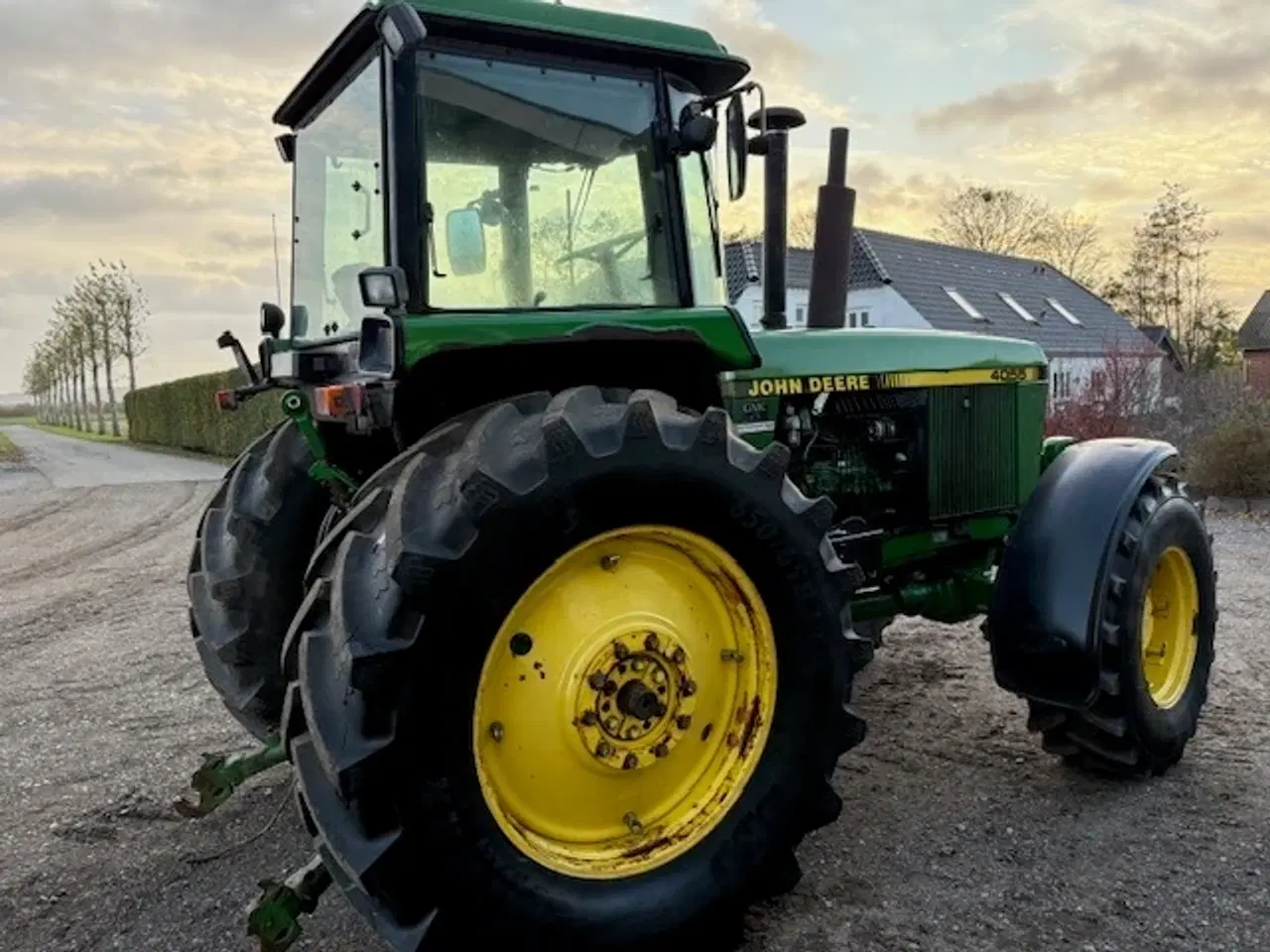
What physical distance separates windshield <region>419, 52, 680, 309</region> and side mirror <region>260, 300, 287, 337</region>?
3.55ft

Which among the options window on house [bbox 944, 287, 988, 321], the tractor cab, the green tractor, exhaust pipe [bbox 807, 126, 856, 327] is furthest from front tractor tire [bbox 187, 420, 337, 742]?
window on house [bbox 944, 287, 988, 321]

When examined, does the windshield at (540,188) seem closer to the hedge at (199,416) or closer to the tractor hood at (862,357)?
the tractor hood at (862,357)

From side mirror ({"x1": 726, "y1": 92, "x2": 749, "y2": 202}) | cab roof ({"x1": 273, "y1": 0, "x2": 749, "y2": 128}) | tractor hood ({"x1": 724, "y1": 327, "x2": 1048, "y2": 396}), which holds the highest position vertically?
cab roof ({"x1": 273, "y1": 0, "x2": 749, "y2": 128})

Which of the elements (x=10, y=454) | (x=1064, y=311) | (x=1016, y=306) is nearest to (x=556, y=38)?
(x=1016, y=306)

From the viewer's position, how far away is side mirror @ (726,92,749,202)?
3121 mm

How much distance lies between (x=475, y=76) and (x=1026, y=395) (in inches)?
109

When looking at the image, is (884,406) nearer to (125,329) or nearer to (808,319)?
(808,319)

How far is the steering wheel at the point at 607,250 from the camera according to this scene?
9.98 ft

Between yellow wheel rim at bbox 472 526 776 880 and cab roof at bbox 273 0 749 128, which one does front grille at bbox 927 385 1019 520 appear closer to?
cab roof at bbox 273 0 749 128

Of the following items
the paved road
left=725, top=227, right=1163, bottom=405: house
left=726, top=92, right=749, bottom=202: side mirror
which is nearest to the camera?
left=726, top=92, right=749, bottom=202: side mirror

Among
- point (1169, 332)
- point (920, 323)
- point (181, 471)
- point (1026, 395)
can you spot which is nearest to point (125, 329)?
point (181, 471)

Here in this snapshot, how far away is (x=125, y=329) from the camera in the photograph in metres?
38.1

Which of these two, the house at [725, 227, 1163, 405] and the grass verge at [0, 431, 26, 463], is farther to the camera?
the house at [725, 227, 1163, 405]

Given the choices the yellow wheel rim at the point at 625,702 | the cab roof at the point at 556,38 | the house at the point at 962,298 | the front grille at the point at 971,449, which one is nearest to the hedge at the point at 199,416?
the house at the point at 962,298
